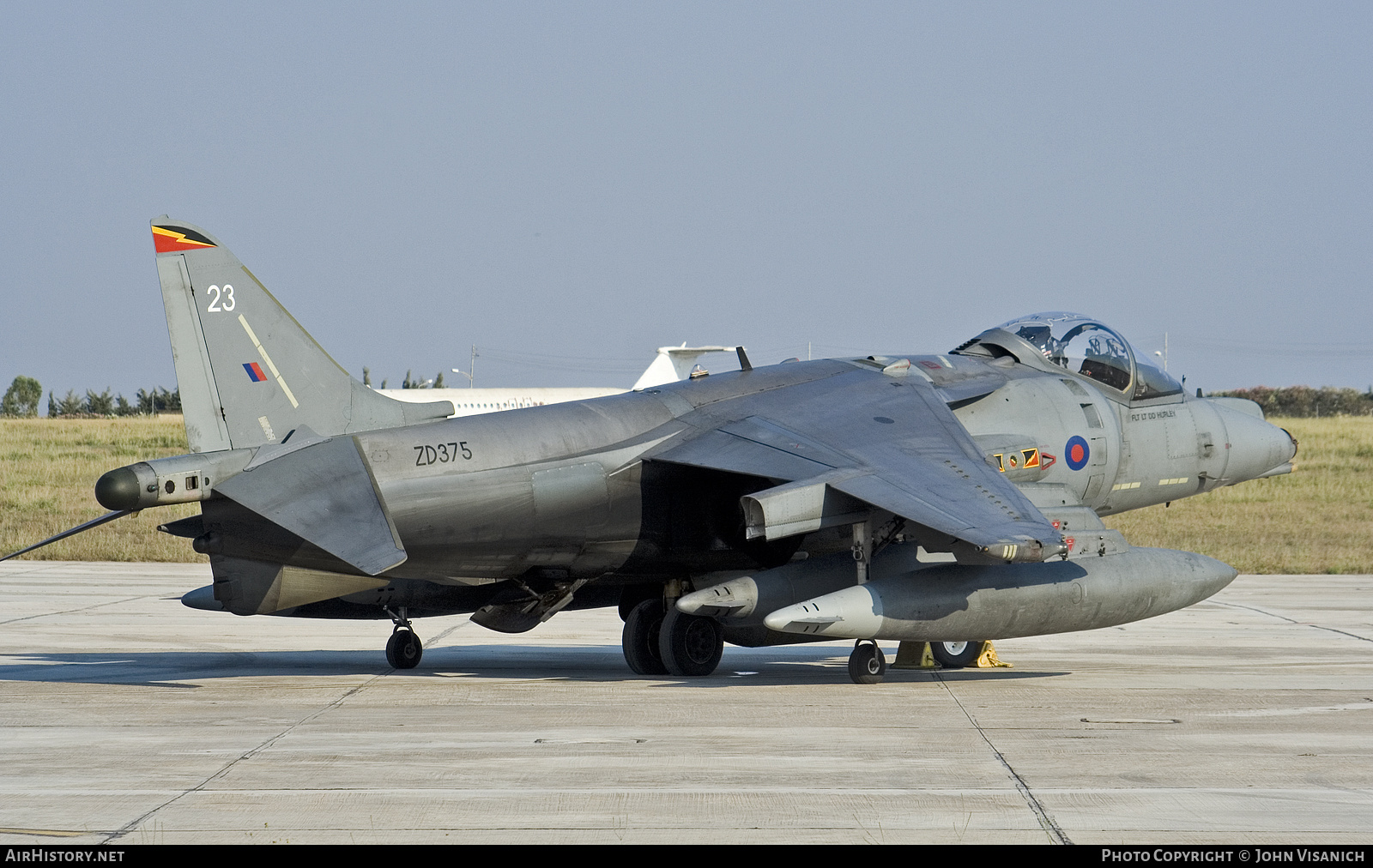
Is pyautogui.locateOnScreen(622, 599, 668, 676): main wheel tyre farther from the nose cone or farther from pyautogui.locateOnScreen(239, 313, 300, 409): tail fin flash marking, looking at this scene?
the nose cone

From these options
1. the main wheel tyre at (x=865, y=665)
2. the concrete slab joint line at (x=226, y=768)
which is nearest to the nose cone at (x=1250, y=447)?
the main wheel tyre at (x=865, y=665)

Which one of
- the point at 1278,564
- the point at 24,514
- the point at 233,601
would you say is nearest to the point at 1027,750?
the point at 233,601

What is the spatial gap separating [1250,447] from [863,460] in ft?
22.2

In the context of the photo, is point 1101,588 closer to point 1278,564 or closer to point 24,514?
point 1278,564

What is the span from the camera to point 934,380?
1477 centimetres

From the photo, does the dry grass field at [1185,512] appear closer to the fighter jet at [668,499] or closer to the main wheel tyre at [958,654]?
the main wheel tyre at [958,654]

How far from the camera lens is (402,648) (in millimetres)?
14688

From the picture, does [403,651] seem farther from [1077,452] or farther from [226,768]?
[1077,452]

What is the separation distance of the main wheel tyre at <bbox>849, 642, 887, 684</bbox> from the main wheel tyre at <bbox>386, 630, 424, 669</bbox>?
15.6 feet

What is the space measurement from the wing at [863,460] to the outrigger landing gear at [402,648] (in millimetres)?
3610

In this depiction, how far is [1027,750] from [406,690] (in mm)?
5968

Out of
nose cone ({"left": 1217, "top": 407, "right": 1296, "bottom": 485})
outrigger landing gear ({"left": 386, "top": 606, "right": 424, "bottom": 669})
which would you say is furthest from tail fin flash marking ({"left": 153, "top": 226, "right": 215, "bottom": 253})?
nose cone ({"left": 1217, "top": 407, "right": 1296, "bottom": 485})

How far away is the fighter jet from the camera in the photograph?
11.7 meters

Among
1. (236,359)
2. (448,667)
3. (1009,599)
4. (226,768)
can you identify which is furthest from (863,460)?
(226,768)
